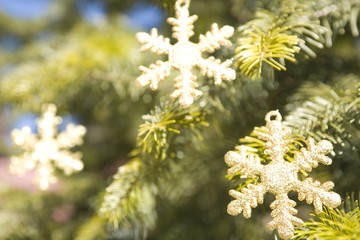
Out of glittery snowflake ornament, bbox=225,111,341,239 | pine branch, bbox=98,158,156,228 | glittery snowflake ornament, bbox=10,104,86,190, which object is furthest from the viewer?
glittery snowflake ornament, bbox=10,104,86,190

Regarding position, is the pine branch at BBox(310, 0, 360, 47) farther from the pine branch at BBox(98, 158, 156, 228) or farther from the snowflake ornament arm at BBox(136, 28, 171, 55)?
the pine branch at BBox(98, 158, 156, 228)

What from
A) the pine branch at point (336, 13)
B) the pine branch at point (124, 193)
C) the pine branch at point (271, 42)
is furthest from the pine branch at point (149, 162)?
the pine branch at point (336, 13)

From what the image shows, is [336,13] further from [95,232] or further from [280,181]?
[95,232]

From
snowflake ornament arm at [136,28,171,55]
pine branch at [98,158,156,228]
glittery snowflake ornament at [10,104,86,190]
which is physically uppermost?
glittery snowflake ornament at [10,104,86,190]

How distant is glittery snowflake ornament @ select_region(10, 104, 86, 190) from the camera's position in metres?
0.54

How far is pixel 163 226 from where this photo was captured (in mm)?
750

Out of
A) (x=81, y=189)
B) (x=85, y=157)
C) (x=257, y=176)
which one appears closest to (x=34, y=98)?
(x=81, y=189)

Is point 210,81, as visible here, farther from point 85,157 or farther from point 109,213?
point 85,157

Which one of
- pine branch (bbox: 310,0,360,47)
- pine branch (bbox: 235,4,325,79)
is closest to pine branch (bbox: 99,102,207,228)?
pine branch (bbox: 235,4,325,79)

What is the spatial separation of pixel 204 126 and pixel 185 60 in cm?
14

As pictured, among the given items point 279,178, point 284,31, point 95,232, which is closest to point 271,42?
point 284,31

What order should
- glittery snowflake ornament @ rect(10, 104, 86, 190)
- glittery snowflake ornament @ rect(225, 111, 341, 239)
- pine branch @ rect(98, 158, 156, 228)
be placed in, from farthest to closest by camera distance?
glittery snowflake ornament @ rect(10, 104, 86, 190), pine branch @ rect(98, 158, 156, 228), glittery snowflake ornament @ rect(225, 111, 341, 239)

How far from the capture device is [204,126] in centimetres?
49

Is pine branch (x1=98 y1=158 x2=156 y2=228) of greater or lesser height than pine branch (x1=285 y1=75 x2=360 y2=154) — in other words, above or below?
A: above
